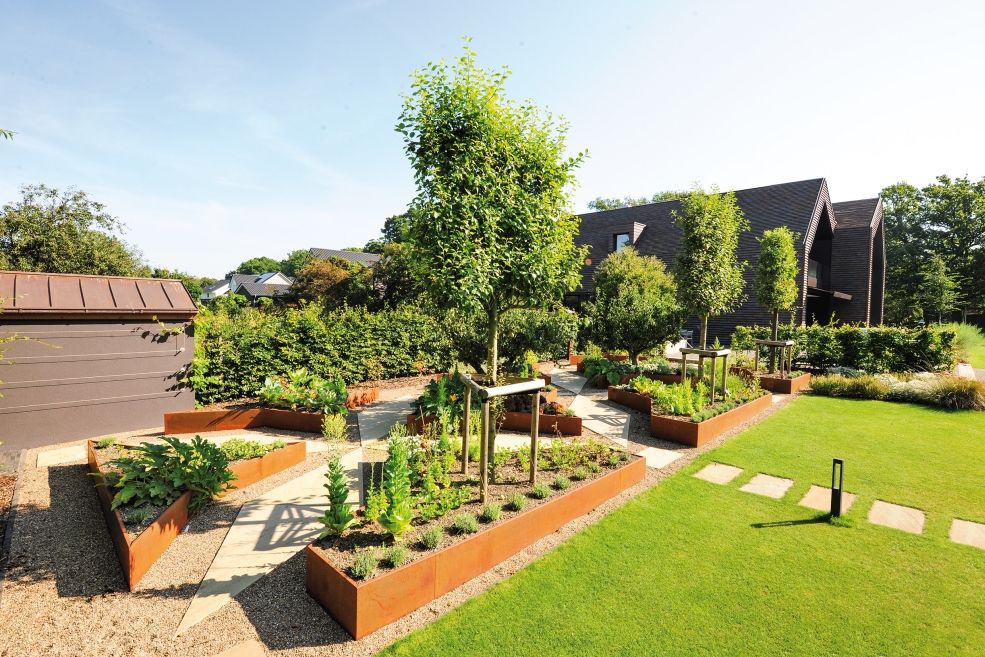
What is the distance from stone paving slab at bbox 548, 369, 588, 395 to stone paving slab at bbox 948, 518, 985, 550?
733 centimetres

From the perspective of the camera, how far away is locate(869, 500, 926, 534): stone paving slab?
4832mm

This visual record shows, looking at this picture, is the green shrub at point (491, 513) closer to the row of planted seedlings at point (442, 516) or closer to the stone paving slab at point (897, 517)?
the row of planted seedlings at point (442, 516)

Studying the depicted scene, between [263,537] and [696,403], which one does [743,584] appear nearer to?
[263,537]

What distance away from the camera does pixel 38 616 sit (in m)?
3.35

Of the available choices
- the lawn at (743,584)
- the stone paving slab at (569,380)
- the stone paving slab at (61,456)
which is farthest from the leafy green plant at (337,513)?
the stone paving slab at (569,380)

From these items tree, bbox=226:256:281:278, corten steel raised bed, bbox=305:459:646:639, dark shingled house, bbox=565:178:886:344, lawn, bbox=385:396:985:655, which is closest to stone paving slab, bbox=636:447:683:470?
lawn, bbox=385:396:985:655

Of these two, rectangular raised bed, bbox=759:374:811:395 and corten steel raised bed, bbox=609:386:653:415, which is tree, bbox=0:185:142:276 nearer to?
corten steel raised bed, bbox=609:386:653:415

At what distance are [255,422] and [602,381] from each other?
27.8ft

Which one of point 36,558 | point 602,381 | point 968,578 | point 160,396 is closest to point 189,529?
point 36,558

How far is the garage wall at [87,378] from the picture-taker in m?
7.02

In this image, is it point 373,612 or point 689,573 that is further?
point 689,573

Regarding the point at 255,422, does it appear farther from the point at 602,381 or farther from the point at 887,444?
the point at 887,444

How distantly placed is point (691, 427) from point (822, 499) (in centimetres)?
216

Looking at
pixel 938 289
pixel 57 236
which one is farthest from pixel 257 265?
pixel 938 289
